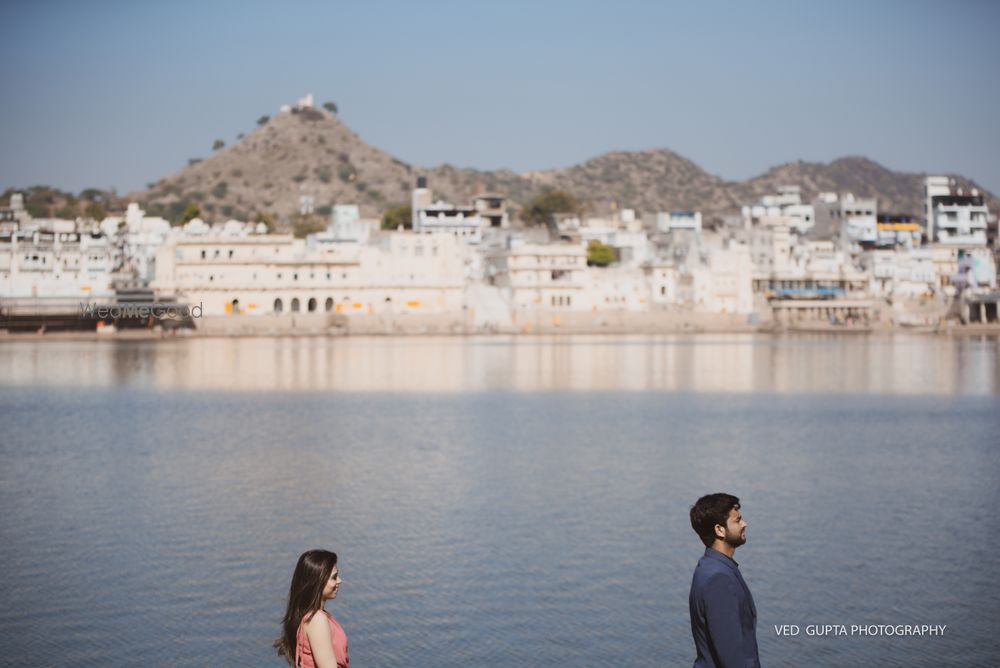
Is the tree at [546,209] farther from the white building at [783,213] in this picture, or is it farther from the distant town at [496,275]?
the white building at [783,213]

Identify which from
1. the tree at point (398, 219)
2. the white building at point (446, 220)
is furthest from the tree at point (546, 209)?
the white building at point (446, 220)

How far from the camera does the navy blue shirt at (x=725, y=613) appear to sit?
17.9 ft

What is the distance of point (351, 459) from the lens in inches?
814

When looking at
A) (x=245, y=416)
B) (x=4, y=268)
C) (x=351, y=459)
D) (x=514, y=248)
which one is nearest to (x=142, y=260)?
(x=4, y=268)

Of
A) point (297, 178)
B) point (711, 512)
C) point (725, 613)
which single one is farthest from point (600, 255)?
point (725, 613)

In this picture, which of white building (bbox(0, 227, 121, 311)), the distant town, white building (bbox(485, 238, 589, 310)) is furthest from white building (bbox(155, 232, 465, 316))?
white building (bbox(0, 227, 121, 311))

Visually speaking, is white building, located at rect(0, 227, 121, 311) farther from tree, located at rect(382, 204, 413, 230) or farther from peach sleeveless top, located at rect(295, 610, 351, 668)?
peach sleeveless top, located at rect(295, 610, 351, 668)

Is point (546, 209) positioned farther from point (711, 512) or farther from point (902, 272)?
point (711, 512)

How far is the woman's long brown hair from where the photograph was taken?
5.23 metres

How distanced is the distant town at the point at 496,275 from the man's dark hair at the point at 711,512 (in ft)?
195

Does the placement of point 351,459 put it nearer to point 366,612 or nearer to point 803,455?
point 803,455

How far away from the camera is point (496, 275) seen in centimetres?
7762

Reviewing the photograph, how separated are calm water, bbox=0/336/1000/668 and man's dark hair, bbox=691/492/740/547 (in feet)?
14.4

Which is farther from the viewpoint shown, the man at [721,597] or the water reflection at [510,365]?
the water reflection at [510,365]
